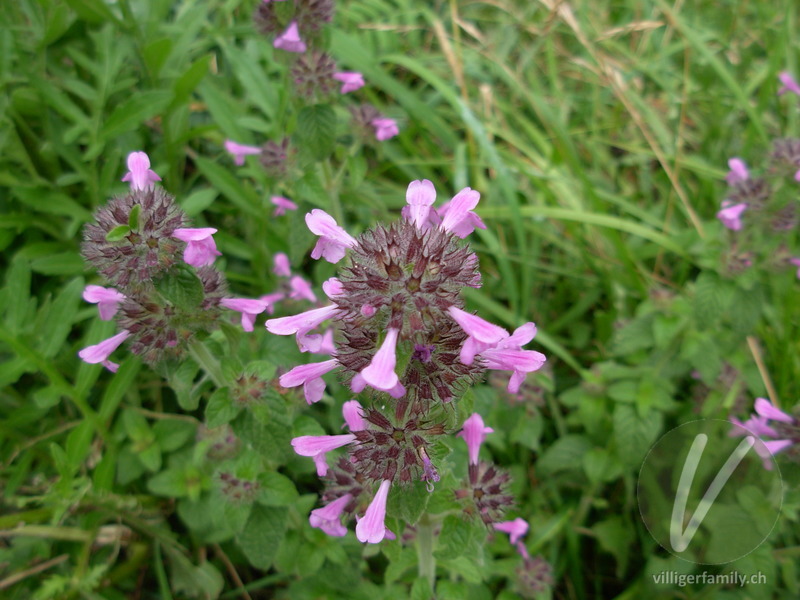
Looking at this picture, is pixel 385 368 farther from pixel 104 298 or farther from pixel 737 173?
pixel 737 173

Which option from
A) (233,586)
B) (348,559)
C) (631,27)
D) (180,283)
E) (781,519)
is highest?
(631,27)

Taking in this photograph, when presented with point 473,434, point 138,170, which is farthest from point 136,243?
point 473,434

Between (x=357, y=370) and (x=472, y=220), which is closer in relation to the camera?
(x=357, y=370)

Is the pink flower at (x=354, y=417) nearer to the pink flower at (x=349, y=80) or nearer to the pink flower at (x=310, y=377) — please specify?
the pink flower at (x=310, y=377)

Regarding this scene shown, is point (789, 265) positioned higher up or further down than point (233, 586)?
higher up

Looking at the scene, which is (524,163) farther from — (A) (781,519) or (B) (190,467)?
(B) (190,467)

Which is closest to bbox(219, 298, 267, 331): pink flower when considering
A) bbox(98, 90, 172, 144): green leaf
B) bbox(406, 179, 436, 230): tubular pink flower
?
bbox(406, 179, 436, 230): tubular pink flower

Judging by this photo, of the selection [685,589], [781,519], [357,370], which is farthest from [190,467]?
[781,519]

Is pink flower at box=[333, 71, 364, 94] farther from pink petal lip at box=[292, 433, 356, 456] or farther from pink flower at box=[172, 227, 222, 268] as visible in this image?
pink petal lip at box=[292, 433, 356, 456]
